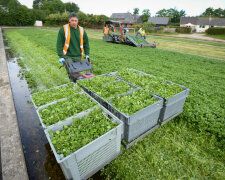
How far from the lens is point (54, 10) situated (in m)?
78.1

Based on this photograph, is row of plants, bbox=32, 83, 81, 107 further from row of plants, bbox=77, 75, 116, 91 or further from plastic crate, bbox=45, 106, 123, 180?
plastic crate, bbox=45, 106, 123, 180

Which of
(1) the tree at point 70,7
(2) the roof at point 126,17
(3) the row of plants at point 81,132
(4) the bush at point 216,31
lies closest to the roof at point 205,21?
(2) the roof at point 126,17

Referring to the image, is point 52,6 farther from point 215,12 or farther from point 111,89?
point 111,89

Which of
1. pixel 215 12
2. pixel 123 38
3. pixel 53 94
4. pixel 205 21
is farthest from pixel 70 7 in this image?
pixel 53 94

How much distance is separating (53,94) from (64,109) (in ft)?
2.12

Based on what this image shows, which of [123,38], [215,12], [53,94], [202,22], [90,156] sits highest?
[215,12]

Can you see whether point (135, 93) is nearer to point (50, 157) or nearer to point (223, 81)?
point (50, 157)

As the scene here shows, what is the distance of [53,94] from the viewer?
9.72 feet

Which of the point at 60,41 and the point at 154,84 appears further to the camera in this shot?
the point at 60,41

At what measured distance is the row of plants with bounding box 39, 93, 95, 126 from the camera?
7.48 feet

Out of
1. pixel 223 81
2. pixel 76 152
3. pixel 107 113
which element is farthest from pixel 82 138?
pixel 223 81

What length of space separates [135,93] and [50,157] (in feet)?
6.95

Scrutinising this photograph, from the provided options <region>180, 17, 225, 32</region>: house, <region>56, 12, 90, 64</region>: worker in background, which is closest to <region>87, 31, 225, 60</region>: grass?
<region>56, 12, 90, 64</region>: worker in background

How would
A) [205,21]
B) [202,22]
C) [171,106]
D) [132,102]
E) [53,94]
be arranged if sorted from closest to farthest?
[132,102]
[53,94]
[171,106]
[205,21]
[202,22]
